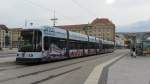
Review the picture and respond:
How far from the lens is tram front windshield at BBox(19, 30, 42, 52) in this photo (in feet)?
80.3

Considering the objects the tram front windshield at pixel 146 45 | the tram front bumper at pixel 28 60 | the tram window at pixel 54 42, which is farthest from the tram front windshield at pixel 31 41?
the tram front windshield at pixel 146 45

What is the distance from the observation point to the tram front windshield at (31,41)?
2448 cm

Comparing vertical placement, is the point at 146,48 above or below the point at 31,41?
below

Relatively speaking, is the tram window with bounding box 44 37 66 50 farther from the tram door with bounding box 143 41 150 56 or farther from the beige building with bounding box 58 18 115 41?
the beige building with bounding box 58 18 115 41

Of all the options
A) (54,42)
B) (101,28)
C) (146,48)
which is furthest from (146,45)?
(101,28)

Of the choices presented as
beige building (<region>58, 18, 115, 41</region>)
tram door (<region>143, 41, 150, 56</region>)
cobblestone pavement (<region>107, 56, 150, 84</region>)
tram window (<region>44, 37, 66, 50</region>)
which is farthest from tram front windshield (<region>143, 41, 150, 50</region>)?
beige building (<region>58, 18, 115, 41</region>)

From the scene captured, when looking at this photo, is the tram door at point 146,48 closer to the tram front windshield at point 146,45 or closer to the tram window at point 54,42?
the tram front windshield at point 146,45

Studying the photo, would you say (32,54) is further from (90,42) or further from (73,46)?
(90,42)

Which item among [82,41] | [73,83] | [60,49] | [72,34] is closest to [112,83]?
[73,83]

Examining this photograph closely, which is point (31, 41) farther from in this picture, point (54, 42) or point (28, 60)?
point (54, 42)

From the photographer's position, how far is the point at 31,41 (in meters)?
24.7

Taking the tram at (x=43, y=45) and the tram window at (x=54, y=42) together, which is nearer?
the tram at (x=43, y=45)

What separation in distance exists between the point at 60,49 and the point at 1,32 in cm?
13998

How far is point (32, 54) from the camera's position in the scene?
24.2 m
